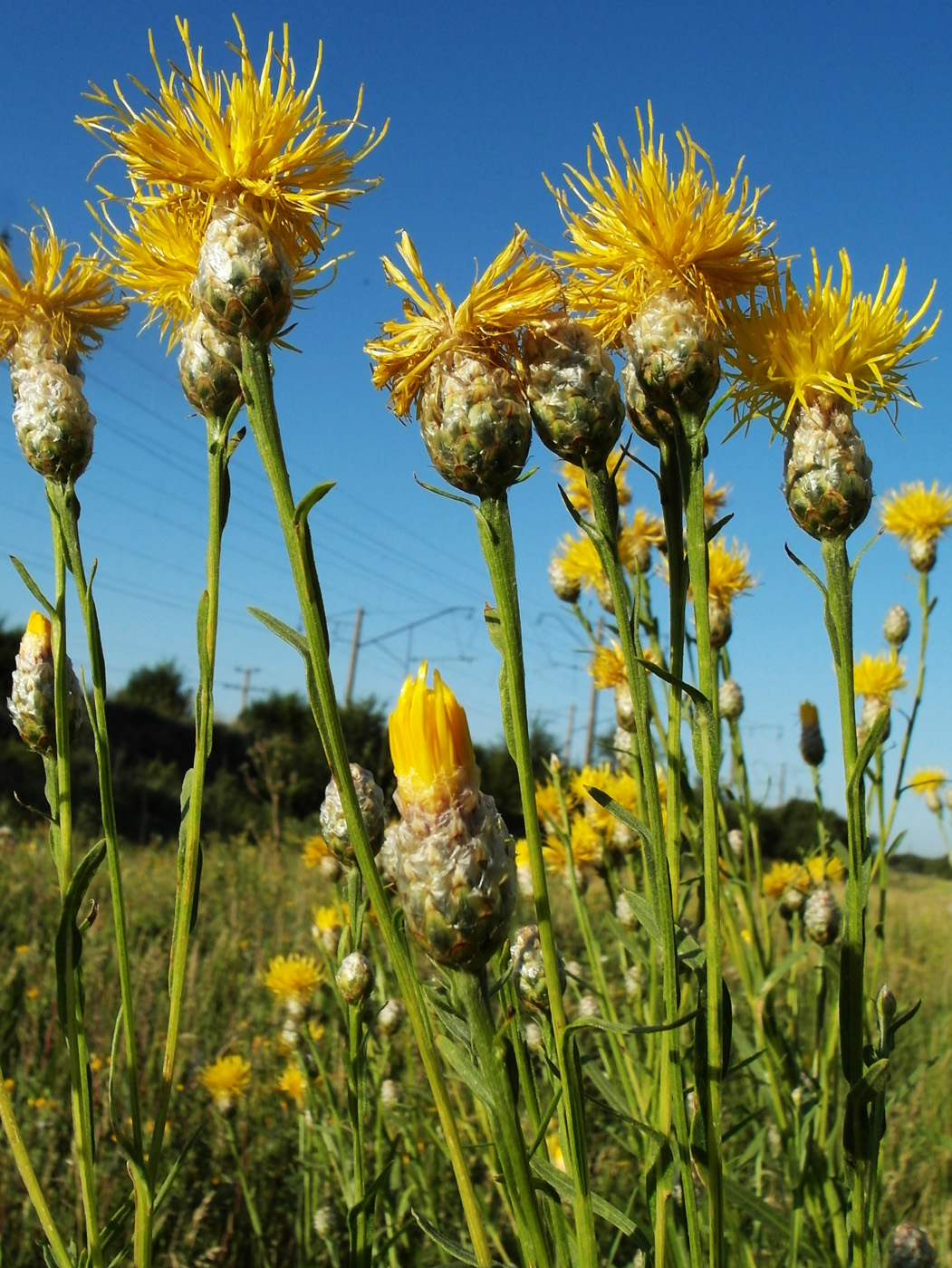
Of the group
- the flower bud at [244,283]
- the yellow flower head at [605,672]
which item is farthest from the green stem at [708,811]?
the yellow flower head at [605,672]

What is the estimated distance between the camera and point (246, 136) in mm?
1135

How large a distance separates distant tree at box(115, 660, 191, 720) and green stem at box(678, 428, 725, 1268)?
1992 cm

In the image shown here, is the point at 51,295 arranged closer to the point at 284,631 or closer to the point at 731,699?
the point at 284,631

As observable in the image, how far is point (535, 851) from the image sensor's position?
91 centimetres

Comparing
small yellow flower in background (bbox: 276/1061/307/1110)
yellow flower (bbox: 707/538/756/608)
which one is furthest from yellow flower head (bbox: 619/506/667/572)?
small yellow flower in background (bbox: 276/1061/307/1110)

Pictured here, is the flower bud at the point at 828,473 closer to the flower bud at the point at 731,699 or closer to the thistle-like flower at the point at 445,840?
the thistle-like flower at the point at 445,840

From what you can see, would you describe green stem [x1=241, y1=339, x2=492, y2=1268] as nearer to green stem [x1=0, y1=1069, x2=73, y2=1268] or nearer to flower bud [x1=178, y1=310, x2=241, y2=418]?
flower bud [x1=178, y1=310, x2=241, y2=418]

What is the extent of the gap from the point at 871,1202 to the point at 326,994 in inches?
97.1

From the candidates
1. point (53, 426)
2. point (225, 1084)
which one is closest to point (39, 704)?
point (53, 426)

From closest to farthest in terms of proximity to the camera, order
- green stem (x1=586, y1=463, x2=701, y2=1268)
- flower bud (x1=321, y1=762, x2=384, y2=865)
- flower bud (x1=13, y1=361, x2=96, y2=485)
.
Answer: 1. green stem (x1=586, y1=463, x2=701, y2=1268)
2. flower bud (x1=13, y1=361, x2=96, y2=485)
3. flower bud (x1=321, y1=762, x2=384, y2=865)

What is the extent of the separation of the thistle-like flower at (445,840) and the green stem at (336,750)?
41 mm

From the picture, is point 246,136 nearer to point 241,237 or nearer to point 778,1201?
point 241,237

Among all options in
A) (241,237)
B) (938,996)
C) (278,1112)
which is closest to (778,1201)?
(278,1112)

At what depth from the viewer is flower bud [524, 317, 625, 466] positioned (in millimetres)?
1109
